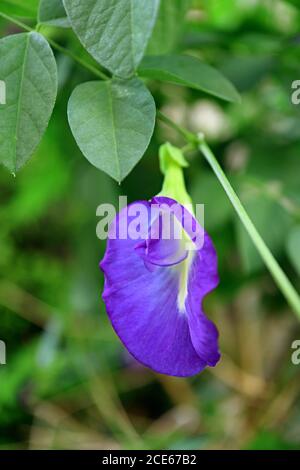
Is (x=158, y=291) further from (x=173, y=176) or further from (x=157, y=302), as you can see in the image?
(x=173, y=176)

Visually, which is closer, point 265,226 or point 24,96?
point 24,96

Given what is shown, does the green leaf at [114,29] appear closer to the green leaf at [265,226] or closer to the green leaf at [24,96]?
the green leaf at [24,96]

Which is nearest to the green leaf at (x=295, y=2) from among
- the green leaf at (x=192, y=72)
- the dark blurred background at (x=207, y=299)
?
the dark blurred background at (x=207, y=299)

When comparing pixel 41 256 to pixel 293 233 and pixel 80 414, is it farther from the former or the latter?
pixel 293 233

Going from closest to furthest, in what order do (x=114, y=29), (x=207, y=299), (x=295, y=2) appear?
(x=114, y=29) → (x=295, y=2) → (x=207, y=299)

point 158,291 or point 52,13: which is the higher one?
point 52,13

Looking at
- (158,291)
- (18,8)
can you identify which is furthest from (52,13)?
(158,291)
